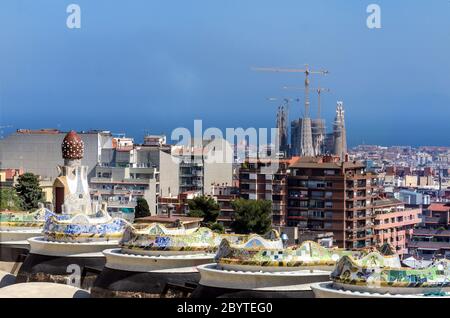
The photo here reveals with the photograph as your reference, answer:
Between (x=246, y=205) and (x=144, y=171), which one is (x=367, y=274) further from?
(x=144, y=171)

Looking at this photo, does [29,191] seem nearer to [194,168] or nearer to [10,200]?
[10,200]

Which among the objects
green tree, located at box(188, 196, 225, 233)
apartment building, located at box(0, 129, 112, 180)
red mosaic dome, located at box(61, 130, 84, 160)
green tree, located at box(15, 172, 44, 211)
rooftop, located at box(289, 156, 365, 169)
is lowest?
green tree, located at box(188, 196, 225, 233)

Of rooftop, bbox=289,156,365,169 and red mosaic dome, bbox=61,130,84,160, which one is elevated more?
rooftop, bbox=289,156,365,169

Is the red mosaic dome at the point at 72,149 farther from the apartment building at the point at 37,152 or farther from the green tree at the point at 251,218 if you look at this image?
the apartment building at the point at 37,152

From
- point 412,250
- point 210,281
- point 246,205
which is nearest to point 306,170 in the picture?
point 412,250

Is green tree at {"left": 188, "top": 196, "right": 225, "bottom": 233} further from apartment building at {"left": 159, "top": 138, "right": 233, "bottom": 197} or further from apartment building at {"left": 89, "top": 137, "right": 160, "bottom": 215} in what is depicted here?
apartment building at {"left": 159, "top": 138, "right": 233, "bottom": 197}

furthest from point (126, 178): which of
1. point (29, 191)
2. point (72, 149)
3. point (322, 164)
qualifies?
point (72, 149)

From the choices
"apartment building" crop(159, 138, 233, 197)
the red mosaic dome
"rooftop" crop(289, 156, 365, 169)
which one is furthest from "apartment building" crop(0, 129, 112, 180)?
the red mosaic dome
